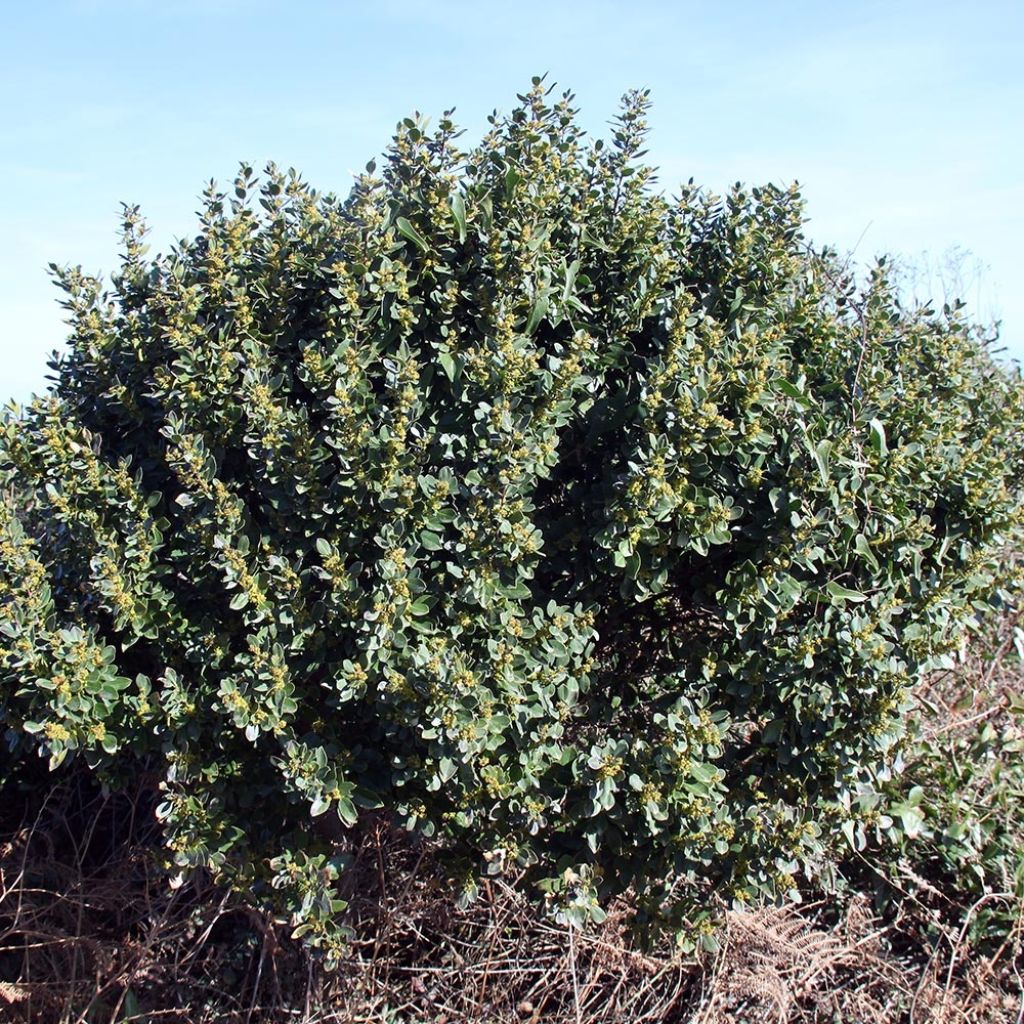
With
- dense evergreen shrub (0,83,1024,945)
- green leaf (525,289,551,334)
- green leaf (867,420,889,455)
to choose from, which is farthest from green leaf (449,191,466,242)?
green leaf (867,420,889,455)

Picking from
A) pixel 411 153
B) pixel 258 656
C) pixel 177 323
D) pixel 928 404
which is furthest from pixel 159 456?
pixel 928 404

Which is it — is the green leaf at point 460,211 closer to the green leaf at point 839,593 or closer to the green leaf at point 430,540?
the green leaf at point 430,540

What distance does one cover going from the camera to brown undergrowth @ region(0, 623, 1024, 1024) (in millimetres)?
3516

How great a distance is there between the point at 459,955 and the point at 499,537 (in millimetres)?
1783

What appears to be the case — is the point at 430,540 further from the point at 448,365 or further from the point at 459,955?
the point at 459,955

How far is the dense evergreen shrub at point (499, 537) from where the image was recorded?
8.80 feet

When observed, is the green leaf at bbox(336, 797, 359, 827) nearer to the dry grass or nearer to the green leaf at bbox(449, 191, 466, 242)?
the dry grass

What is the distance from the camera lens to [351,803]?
2.74 m

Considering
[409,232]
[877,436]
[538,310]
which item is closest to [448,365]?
[538,310]

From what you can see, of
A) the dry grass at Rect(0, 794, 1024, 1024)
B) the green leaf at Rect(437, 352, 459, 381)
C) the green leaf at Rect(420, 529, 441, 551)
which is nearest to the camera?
the green leaf at Rect(420, 529, 441, 551)

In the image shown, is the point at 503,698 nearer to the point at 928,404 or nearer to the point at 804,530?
the point at 804,530

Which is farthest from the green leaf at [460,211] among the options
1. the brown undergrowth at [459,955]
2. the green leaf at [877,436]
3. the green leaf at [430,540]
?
the brown undergrowth at [459,955]

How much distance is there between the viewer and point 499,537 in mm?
2650

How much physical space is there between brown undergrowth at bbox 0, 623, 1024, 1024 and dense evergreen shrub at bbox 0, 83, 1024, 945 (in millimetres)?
662
